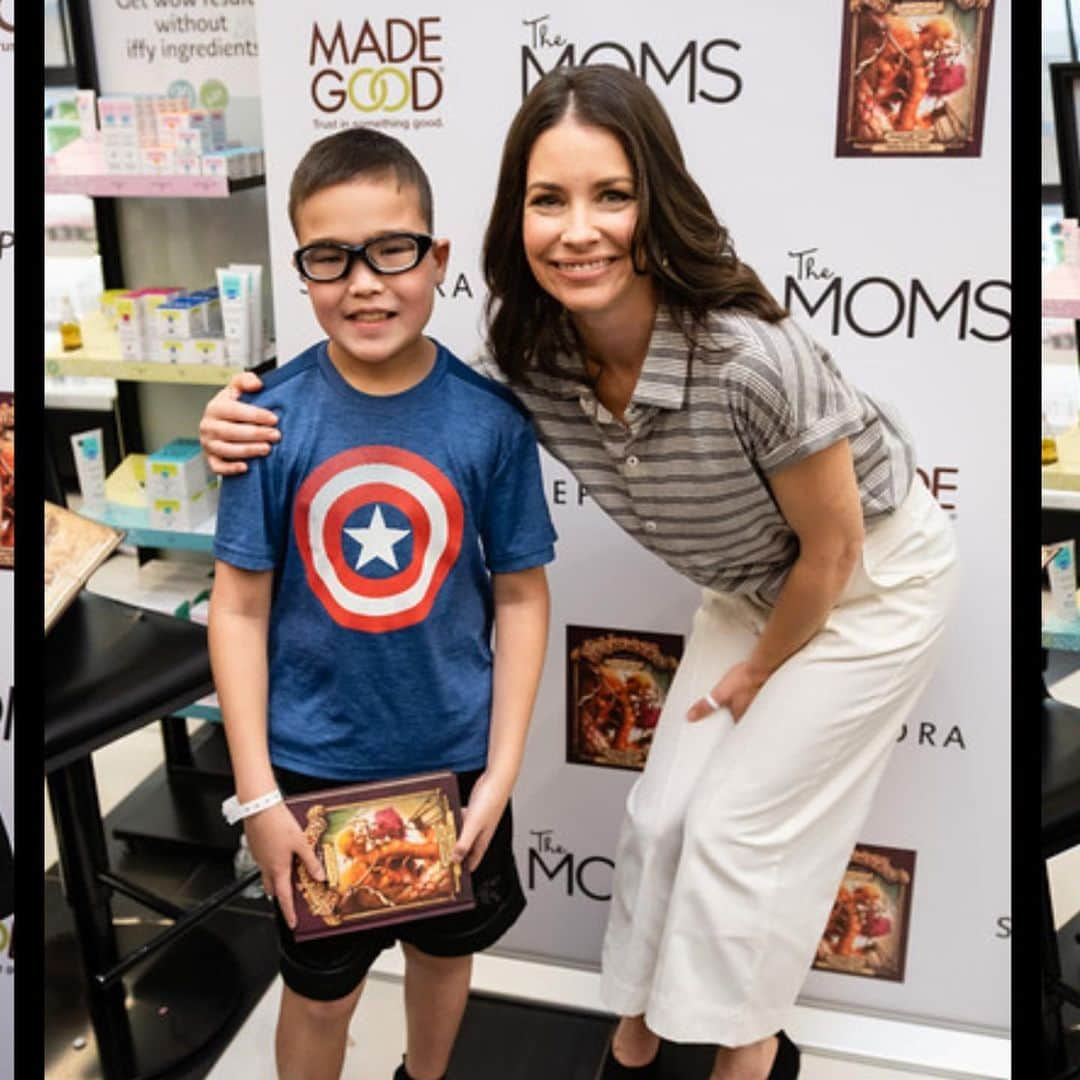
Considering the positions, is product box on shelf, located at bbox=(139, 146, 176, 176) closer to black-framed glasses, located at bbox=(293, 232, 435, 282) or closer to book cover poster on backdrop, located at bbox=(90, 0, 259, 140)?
book cover poster on backdrop, located at bbox=(90, 0, 259, 140)

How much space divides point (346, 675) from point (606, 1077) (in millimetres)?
957

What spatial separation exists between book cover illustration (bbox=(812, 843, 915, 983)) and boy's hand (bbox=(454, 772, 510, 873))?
799mm

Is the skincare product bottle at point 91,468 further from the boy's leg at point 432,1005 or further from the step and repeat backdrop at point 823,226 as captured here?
the boy's leg at point 432,1005

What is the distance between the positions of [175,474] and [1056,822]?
1.82 metres

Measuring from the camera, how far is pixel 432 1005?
5.74 ft

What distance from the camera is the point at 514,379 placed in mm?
1522

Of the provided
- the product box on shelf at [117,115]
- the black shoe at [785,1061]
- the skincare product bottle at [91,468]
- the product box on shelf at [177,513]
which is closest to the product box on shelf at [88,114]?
the product box on shelf at [117,115]

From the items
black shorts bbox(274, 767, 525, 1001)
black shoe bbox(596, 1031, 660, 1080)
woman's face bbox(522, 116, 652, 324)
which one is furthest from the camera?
black shoe bbox(596, 1031, 660, 1080)

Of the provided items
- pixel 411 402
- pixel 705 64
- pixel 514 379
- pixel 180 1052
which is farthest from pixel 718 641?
pixel 180 1052

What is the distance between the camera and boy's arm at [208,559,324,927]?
4.70 ft

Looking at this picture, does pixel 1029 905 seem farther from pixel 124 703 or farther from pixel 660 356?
pixel 124 703

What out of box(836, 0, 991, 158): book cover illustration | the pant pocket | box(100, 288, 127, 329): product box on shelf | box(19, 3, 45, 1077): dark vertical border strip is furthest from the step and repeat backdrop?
box(100, 288, 127, 329): product box on shelf

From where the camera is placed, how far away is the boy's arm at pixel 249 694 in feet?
4.70

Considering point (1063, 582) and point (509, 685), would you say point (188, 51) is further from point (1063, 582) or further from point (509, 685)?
point (1063, 582)
